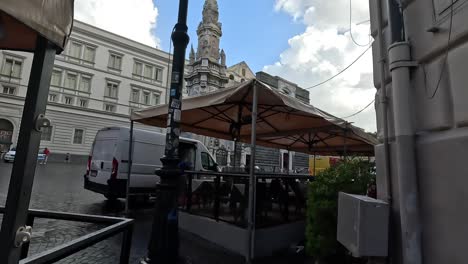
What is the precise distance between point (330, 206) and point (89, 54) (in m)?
38.9

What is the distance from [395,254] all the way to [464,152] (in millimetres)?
1089

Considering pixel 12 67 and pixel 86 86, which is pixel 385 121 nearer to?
pixel 12 67

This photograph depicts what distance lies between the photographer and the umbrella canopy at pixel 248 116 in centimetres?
475

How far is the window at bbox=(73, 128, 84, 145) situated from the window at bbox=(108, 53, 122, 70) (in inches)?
377

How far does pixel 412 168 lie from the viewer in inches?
85.7

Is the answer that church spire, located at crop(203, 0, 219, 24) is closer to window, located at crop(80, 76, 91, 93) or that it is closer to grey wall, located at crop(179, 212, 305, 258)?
window, located at crop(80, 76, 91, 93)

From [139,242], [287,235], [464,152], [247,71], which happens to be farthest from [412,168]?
[247,71]

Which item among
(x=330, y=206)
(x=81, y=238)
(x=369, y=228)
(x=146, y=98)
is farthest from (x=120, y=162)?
(x=146, y=98)

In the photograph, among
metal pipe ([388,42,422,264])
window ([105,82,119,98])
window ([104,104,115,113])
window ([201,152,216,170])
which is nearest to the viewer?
metal pipe ([388,42,422,264])

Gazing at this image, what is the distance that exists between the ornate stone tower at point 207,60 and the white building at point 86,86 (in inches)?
169

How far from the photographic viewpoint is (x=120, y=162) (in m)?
7.85

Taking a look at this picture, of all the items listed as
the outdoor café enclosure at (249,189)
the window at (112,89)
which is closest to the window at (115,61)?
the window at (112,89)

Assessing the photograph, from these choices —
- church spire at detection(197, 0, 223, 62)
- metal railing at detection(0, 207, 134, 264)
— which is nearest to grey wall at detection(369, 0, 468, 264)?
metal railing at detection(0, 207, 134, 264)

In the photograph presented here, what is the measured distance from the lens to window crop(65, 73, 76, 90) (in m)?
33.2
